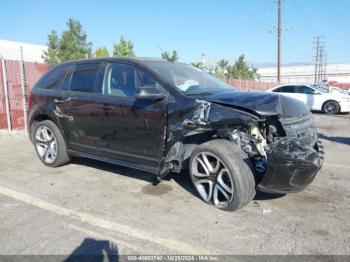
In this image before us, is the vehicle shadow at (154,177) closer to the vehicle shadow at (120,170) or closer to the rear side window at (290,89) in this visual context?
the vehicle shadow at (120,170)

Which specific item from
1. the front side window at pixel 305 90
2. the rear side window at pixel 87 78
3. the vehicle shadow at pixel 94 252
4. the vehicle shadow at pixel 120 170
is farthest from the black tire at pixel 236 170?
the front side window at pixel 305 90

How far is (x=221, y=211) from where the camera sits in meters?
3.91

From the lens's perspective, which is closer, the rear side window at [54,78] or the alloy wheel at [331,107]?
the rear side window at [54,78]

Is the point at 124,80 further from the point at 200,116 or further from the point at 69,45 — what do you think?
the point at 69,45

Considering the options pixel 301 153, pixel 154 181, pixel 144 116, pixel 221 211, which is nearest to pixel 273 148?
pixel 301 153

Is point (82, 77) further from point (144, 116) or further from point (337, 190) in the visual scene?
point (337, 190)

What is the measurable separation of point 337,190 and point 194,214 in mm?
2137

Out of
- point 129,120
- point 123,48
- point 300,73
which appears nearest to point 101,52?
point 123,48

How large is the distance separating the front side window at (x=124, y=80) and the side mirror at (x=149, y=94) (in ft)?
0.55

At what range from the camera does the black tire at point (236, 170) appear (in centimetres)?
367

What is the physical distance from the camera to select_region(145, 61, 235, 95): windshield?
4414mm

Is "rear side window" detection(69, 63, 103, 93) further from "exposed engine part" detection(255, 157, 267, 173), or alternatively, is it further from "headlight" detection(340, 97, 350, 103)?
"headlight" detection(340, 97, 350, 103)

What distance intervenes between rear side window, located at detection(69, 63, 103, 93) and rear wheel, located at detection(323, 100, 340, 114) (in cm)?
1442

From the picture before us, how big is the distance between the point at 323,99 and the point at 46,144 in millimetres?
14547
